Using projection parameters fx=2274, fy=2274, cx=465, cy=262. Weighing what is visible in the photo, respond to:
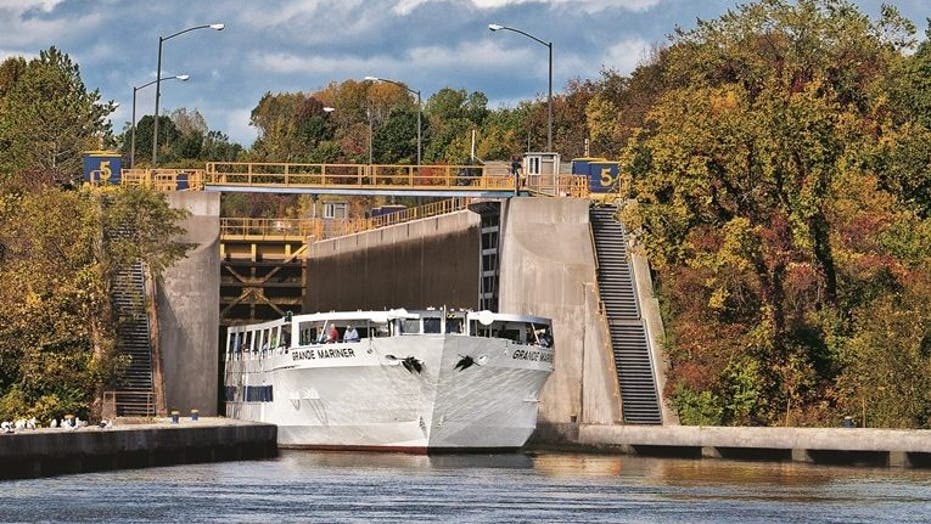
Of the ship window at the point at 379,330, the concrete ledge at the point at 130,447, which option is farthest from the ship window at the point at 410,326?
the concrete ledge at the point at 130,447

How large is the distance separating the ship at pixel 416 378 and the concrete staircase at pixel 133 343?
8.31m

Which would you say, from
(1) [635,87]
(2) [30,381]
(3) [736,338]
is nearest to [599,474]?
(3) [736,338]

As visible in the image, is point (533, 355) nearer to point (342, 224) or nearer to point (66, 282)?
point (66, 282)

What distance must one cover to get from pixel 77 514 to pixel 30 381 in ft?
112

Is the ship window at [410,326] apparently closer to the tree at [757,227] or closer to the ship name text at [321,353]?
the ship name text at [321,353]

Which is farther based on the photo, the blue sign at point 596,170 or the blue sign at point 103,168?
the blue sign at point 596,170

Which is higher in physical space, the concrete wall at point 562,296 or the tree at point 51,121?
the tree at point 51,121

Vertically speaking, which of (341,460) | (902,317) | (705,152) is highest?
(705,152)

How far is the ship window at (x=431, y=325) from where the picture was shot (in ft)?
265


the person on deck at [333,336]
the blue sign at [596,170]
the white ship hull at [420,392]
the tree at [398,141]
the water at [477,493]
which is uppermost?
the tree at [398,141]

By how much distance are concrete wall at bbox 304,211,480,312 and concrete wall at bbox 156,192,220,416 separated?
39.5ft

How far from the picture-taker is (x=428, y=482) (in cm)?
6531

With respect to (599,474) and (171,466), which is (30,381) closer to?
(171,466)

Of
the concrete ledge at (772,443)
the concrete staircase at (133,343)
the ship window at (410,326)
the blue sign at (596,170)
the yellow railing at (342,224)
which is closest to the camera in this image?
the concrete ledge at (772,443)
